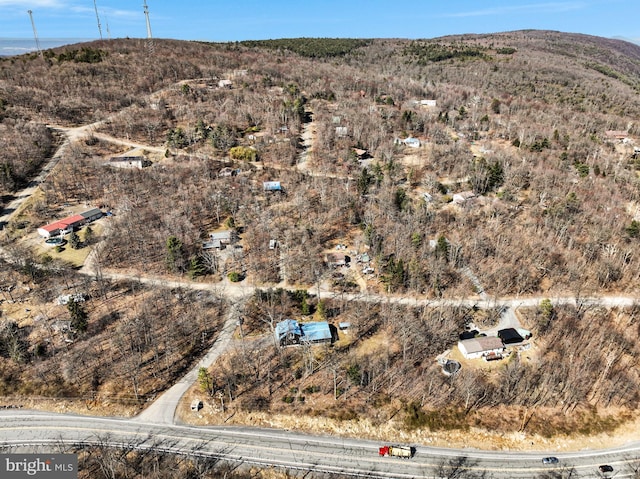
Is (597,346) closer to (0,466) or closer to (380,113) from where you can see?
(0,466)

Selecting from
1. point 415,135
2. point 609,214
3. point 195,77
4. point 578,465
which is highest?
point 195,77

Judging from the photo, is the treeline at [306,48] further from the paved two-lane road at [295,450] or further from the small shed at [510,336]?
the paved two-lane road at [295,450]

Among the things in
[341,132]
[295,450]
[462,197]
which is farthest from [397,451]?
[341,132]

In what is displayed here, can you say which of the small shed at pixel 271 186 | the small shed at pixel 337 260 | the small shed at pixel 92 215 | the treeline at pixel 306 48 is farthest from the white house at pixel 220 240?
the treeline at pixel 306 48

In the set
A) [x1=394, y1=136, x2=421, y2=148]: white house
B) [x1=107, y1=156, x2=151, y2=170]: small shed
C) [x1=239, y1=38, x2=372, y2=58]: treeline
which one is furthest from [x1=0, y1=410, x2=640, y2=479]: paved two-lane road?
[x1=239, y1=38, x2=372, y2=58]: treeline

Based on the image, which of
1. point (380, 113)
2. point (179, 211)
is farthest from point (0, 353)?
point (380, 113)
